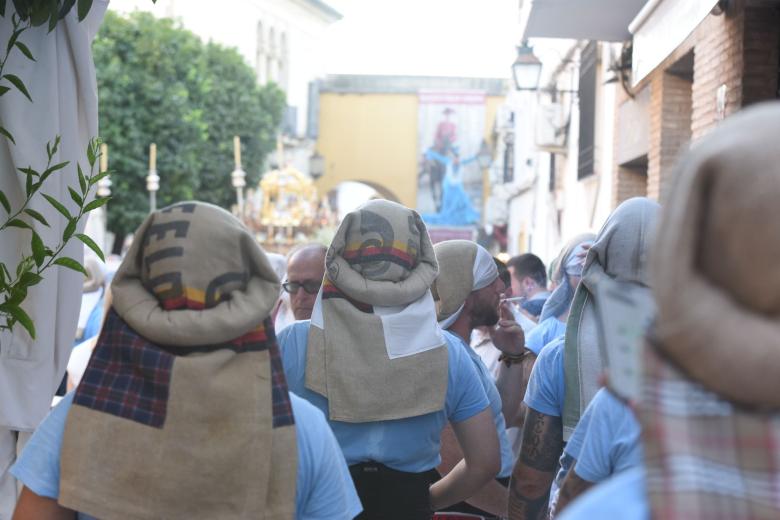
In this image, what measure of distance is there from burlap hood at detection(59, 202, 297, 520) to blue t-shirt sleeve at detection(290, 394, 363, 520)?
0.05m

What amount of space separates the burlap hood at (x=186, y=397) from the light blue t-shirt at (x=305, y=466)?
46 millimetres

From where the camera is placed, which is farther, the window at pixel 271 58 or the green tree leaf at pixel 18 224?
the window at pixel 271 58

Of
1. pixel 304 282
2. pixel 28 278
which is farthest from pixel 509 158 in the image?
pixel 28 278

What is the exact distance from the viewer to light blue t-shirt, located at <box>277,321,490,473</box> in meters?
3.87

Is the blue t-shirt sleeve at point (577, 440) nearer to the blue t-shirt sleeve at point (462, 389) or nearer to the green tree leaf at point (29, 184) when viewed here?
the blue t-shirt sleeve at point (462, 389)

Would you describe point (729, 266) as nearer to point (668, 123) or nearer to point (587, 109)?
point (668, 123)

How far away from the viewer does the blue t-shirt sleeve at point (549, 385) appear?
4.06 meters

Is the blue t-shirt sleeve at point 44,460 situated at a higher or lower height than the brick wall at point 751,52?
lower

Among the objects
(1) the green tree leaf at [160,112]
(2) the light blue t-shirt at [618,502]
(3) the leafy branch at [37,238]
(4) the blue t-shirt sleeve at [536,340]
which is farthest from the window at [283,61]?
(2) the light blue t-shirt at [618,502]

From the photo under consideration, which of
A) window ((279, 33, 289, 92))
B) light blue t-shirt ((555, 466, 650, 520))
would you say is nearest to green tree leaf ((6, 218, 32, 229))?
light blue t-shirt ((555, 466, 650, 520))

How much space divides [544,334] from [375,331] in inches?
84.5

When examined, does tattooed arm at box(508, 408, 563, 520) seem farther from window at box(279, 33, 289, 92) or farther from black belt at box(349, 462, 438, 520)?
window at box(279, 33, 289, 92)

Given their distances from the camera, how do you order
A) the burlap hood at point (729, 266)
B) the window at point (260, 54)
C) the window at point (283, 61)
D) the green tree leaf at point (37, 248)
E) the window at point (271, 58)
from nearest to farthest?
the burlap hood at point (729, 266) → the green tree leaf at point (37, 248) → the window at point (260, 54) → the window at point (271, 58) → the window at point (283, 61)

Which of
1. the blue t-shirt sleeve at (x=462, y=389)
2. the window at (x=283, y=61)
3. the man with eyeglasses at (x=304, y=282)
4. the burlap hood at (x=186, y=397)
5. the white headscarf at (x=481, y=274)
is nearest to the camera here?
the burlap hood at (x=186, y=397)
